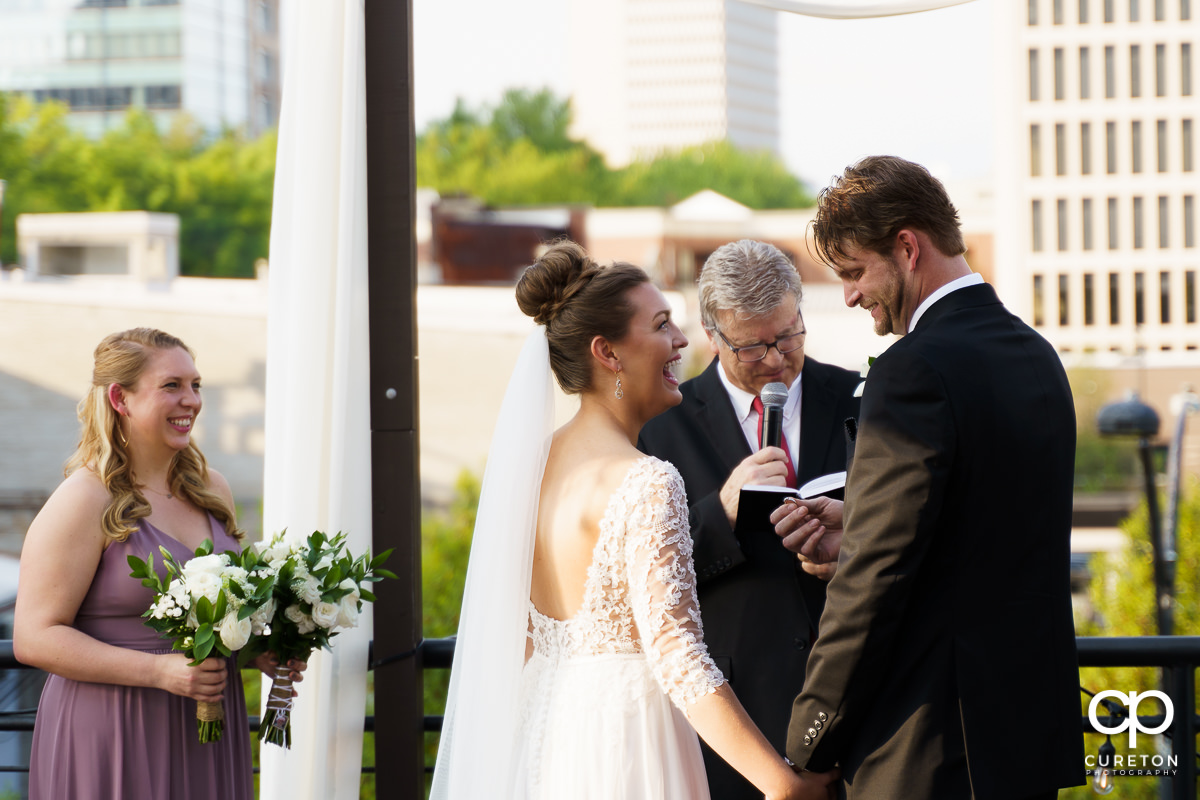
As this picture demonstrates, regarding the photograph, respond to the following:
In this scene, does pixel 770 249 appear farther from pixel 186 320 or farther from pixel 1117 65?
pixel 1117 65

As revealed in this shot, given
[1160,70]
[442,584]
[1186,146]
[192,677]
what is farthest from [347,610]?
[1160,70]

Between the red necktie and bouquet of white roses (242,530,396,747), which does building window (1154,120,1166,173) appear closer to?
the red necktie

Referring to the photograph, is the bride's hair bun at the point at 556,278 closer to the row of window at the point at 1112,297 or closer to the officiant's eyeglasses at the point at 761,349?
the officiant's eyeglasses at the point at 761,349

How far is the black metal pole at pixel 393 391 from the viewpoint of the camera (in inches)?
104

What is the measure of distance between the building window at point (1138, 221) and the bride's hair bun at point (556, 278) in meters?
75.5

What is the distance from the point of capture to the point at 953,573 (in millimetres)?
1928

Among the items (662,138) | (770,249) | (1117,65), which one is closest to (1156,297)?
(1117,65)

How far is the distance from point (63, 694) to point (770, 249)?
76.1 inches

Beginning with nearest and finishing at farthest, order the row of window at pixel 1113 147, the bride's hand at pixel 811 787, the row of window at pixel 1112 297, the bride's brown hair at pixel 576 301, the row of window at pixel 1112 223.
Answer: the bride's hand at pixel 811 787 < the bride's brown hair at pixel 576 301 < the row of window at pixel 1112 297 < the row of window at pixel 1112 223 < the row of window at pixel 1113 147

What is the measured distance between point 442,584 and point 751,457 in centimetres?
1264

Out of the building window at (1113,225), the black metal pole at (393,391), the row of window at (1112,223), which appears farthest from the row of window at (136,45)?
the black metal pole at (393,391)

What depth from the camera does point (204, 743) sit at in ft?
8.25

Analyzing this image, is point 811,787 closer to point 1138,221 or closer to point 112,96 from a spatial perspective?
point 112,96

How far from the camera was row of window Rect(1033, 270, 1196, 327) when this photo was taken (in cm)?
6838
